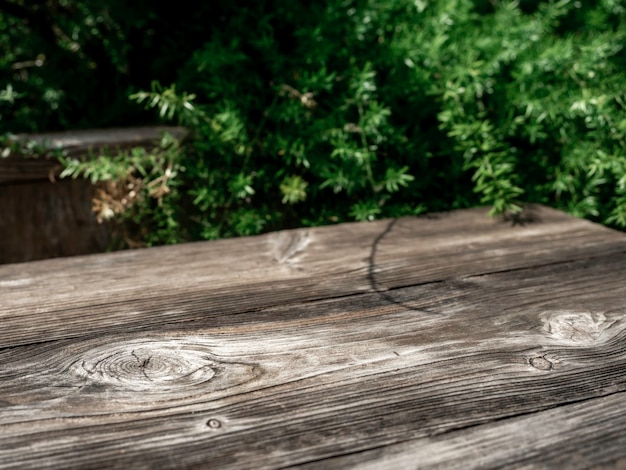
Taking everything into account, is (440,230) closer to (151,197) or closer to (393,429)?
(393,429)

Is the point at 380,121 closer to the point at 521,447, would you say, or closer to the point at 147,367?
the point at 147,367

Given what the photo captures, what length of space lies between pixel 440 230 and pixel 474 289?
43 cm

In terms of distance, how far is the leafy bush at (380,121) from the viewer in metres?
2.15

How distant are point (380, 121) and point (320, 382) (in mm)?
1251

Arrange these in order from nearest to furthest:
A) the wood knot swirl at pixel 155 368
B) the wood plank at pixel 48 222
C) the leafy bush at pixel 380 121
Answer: the wood knot swirl at pixel 155 368 < the leafy bush at pixel 380 121 < the wood plank at pixel 48 222

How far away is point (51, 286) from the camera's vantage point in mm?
1439

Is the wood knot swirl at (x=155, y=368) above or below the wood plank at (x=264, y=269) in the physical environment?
below

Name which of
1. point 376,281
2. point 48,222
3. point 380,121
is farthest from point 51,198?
point 376,281

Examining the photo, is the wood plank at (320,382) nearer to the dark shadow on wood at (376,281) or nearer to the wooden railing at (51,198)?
the dark shadow on wood at (376,281)

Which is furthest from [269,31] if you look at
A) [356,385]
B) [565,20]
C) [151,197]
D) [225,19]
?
[356,385]

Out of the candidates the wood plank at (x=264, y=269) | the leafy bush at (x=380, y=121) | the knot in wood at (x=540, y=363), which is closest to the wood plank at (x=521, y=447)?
the knot in wood at (x=540, y=363)

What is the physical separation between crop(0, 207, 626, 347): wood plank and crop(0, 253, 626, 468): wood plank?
5 cm

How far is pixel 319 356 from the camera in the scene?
1134mm

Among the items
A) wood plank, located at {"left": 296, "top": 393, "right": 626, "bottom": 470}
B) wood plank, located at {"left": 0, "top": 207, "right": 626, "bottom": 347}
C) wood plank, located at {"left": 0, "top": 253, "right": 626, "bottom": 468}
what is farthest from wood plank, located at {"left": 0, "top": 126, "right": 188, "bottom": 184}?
wood plank, located at {"left": 296, "top": 393, "right": 626, "bottom": 470}
